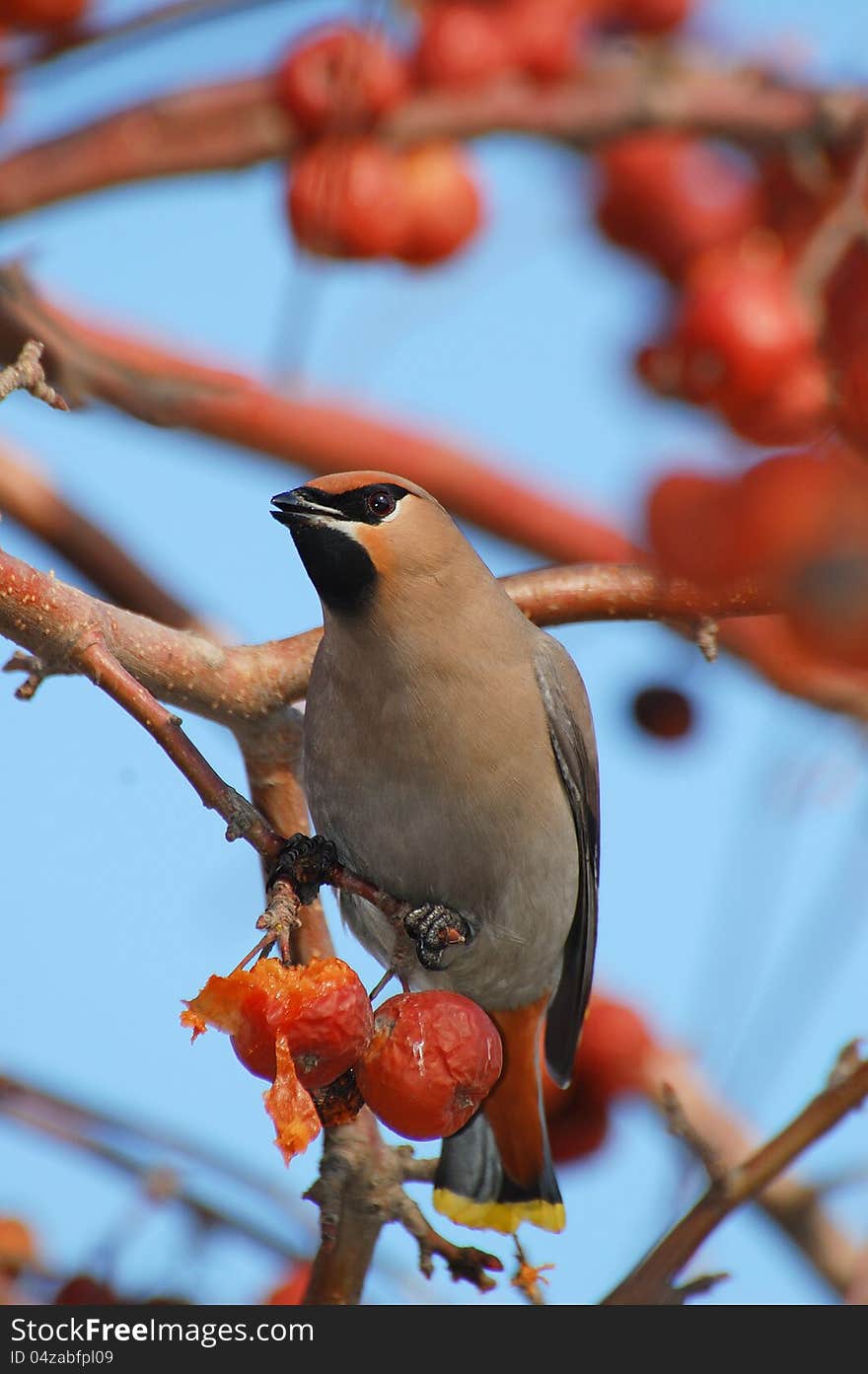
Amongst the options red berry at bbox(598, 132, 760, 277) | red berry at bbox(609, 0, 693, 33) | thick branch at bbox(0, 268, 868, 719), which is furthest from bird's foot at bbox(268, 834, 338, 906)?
red berry at bbox(609, 0, 693, 33)

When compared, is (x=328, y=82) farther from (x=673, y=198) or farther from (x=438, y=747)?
(x=438, y=747)

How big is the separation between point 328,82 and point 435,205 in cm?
51

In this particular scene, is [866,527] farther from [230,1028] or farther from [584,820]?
[584,820]

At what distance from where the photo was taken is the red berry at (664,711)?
131 inches

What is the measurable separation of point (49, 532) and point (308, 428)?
0.68 metres

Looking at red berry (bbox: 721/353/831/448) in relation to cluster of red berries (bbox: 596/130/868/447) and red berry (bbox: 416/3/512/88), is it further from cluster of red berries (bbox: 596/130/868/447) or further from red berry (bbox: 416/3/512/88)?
red berry (bbox: 416/3/512/88)

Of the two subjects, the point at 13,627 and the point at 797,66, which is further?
the point at 797,66

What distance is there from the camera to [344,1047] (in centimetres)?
212

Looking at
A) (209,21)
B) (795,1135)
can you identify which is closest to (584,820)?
(795,1135)

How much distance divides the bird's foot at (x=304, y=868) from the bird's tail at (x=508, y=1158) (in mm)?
1238

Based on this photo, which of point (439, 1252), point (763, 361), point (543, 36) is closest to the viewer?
point (439, 1252)

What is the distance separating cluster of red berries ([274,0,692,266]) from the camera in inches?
170

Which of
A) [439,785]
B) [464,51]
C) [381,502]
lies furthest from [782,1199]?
[464,51]

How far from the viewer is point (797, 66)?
4660 millimetres
